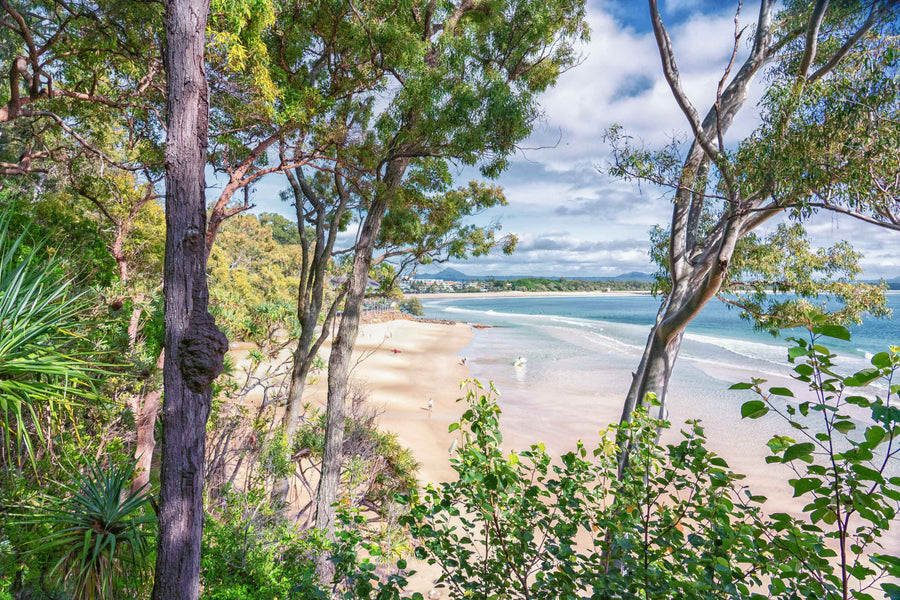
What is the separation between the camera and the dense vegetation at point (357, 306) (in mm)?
1661

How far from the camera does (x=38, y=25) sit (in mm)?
4828

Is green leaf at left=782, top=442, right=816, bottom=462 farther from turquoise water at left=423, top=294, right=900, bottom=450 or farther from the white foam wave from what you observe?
the white foam wave

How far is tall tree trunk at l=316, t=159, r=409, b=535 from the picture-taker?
19.2 feet

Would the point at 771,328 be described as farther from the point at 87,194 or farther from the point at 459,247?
the point at 87,194

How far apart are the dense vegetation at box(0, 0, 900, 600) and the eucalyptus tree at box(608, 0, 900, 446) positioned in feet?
0.09

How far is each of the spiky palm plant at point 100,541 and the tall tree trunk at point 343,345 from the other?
285 centimetres

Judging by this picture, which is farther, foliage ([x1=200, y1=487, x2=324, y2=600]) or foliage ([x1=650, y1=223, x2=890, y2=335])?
foliage ([x1=650, y1=223, x2=890, y2=335])

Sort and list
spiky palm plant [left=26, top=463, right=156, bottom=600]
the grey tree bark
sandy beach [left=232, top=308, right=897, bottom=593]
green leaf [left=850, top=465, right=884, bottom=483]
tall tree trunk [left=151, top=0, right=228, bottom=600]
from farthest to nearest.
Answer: sandy beach [left=232, top=308, right=897, bottom=593], the grey tree bark, spiky palm plant [left=26, top=463, right=156, bottom=600], tall tree trunk [left=151, top=0, right=228, bottom=600], green leaf [left=850, top=465, right=884, bottom=483]

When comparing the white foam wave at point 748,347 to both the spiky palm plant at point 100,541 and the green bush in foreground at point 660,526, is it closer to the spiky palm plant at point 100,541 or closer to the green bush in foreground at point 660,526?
the green bush in foreground at point 660,526

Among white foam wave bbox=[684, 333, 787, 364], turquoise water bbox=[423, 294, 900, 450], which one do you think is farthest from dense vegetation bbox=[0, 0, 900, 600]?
white foam wave bbox=[684, 333, 787, 364]

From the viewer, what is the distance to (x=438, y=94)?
191 inches

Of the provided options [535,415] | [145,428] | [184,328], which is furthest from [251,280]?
[184,328]

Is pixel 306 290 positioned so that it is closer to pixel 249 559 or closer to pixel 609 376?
A: pixel 249 559

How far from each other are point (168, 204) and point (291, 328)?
7397 millimetres
